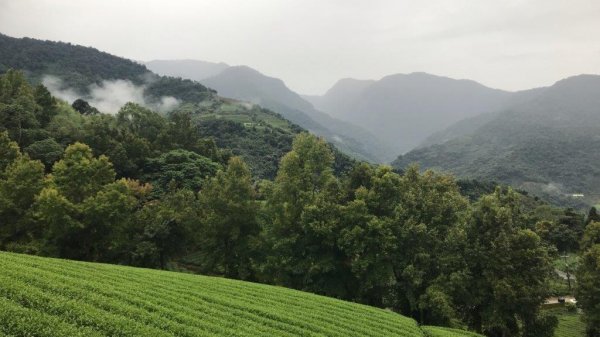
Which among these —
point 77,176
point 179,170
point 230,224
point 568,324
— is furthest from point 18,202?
point 568,324

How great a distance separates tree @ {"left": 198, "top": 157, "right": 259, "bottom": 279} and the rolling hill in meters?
11.2

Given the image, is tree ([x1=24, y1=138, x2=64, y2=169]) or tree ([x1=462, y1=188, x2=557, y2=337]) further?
tree ([x1=24, y1=138, x2=64, y2=169])

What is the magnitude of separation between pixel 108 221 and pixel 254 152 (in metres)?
113

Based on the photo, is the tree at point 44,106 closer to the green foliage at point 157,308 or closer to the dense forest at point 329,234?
the dense forest at point 329,234

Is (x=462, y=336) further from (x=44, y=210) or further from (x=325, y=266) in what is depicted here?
(x=44, y=210)

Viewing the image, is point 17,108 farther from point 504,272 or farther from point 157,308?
point 504,272

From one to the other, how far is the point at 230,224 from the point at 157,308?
24783 millimetres

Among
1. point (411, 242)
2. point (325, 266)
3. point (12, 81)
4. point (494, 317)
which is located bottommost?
point (494, 317)

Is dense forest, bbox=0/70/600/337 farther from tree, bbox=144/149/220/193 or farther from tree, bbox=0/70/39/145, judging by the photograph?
tree, bbox=0/70/39/145

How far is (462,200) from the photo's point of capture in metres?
42.3

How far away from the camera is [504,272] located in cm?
3694

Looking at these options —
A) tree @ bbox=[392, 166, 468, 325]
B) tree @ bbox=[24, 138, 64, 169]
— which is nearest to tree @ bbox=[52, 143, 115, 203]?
tree @ bbox=[24, 138, 64, 169]

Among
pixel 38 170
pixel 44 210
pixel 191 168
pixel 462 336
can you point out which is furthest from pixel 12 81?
pixel 462 336

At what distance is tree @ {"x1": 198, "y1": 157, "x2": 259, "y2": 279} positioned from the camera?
44.4 m
